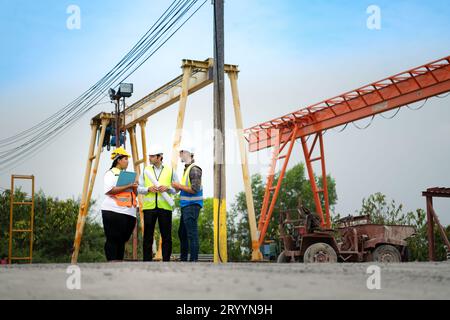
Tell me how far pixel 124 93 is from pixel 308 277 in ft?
66.7

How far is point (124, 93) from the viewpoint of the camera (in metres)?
24.7

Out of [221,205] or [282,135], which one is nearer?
[221,205]

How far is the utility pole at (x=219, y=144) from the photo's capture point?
39.6 ft

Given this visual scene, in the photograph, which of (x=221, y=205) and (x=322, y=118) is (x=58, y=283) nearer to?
(x=221, y=205)

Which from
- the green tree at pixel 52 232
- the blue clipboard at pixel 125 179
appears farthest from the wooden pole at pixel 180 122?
the green tree at pixel 52 232

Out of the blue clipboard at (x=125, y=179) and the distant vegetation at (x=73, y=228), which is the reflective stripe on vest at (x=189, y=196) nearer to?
the blue clipboard at (x=125, y=179)

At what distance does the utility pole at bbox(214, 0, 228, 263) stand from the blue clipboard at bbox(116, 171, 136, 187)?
2949 millimetres

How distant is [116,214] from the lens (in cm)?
908

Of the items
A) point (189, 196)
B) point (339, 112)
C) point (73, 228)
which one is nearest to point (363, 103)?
point (339, 112)

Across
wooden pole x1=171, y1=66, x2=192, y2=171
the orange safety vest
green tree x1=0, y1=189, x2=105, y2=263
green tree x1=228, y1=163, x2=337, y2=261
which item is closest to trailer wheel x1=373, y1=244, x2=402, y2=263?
wooden pole x1=171, y1=66, x2=192, y2=171

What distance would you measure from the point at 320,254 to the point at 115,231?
261 inches

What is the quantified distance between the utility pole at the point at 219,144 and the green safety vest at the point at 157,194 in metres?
2.33
